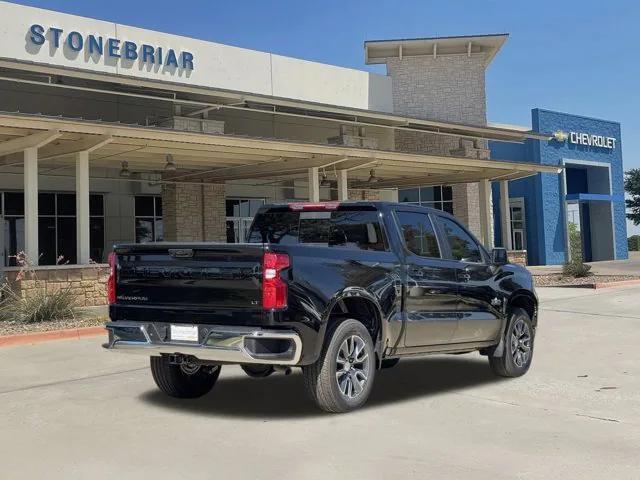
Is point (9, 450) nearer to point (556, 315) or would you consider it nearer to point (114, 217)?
point (556, 315)

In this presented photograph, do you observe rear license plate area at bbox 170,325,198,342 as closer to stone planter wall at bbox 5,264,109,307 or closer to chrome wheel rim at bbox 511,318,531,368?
chrome wheel rim at bbox 511,318,531,368

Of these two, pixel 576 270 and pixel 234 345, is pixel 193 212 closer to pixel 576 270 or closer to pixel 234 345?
pixel 576 270

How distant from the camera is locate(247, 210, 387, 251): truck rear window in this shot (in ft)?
22.5

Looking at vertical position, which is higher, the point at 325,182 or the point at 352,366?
the point at 325,182

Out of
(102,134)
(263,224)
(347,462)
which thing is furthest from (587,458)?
(102,134)

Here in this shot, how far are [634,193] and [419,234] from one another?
62.5 meters

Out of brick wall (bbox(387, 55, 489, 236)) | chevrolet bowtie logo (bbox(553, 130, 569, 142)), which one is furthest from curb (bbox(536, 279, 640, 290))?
chevrolet bowtie logo (bbox(553, 130, 569, 142))

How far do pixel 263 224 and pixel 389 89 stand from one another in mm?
22023

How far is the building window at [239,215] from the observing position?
85.7 ft

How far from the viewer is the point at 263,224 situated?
7605mm

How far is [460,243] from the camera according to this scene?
302 inches

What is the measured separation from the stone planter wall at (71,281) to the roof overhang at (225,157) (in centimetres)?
276

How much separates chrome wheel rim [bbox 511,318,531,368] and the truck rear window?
90.5 inches

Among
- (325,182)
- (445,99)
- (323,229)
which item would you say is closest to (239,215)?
(325,182)
